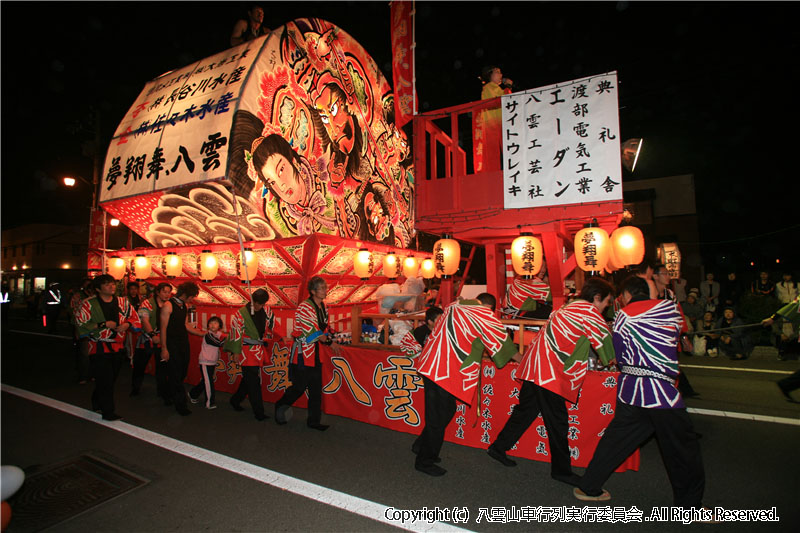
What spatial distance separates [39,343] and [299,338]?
13796 millimetres

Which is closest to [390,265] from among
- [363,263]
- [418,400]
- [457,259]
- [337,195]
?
[363,263]

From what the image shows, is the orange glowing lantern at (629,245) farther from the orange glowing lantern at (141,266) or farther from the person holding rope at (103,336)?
the orange glowing lantern at (141,266)

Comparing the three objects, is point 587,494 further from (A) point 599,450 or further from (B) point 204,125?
(B) point 204,125

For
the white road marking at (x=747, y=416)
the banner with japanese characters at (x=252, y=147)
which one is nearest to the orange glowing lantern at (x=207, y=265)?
the banner with japanese characters at (x=252, y=147)

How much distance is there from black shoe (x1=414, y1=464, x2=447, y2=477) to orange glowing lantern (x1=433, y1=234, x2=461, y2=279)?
5.64m

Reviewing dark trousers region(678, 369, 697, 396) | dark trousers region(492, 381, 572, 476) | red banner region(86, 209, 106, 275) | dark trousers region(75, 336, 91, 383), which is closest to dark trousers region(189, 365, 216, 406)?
dark trousers region(75, 336, 91, 383)

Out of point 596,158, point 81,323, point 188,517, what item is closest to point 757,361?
point 596,158

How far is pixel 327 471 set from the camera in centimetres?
405

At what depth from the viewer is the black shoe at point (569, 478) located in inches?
143

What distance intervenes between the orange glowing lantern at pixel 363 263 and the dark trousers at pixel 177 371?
5.09m

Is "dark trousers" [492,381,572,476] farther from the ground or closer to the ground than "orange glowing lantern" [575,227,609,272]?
closer to the ground

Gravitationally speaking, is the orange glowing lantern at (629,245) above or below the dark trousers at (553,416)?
above

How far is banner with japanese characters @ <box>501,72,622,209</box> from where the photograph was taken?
22.3ft

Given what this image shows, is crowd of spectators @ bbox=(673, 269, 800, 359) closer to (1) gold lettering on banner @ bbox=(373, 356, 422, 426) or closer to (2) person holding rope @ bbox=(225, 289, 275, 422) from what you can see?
(1) gold lettering on banner @ bbox=(373, 356, 422, 426)
